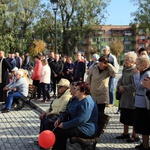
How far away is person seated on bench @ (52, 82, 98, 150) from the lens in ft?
17.2

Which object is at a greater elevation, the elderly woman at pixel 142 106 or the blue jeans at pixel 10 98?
the elderly woman at pixel 142 106

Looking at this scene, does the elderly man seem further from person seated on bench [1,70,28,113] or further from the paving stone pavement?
the paving stone pavement

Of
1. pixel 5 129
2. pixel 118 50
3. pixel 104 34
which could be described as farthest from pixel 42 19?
pixel 104 34

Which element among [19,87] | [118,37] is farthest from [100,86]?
[118,37]

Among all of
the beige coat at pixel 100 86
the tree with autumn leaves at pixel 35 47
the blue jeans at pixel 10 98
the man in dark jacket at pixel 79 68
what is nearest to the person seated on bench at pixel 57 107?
the beige coat at pixel 100 86

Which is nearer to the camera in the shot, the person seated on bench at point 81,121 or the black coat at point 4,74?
the person seated on bench at point 81,121

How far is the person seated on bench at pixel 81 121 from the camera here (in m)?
5.25

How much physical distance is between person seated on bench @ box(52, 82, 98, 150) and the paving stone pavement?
0.74 m

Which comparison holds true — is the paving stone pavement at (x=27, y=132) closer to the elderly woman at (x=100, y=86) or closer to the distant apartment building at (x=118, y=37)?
the elderly woman at (x=100, y=86)

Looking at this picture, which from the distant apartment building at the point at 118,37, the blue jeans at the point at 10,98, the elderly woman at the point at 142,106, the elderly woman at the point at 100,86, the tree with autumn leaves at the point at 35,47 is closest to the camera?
the elderly woman at the point at 142,106

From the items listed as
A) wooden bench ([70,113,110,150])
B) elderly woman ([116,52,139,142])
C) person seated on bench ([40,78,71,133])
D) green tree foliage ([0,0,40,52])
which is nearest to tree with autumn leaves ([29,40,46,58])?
green tree foliage ([0,0,40,52])

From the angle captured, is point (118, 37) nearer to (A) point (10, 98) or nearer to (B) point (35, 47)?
(B) point (35, 47)

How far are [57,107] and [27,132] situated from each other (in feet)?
4.79

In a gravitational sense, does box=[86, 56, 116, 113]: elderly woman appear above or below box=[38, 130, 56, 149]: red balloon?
above
